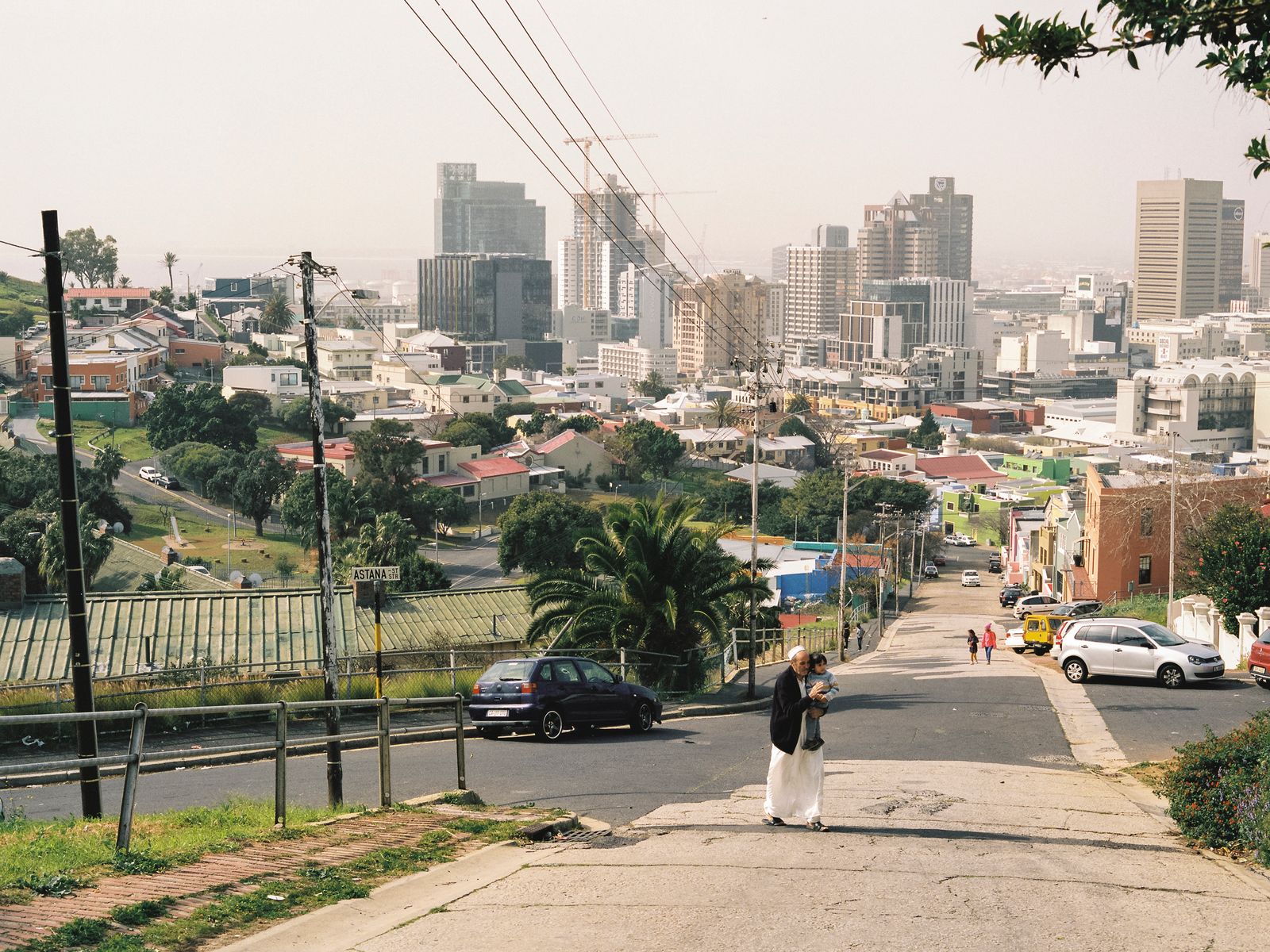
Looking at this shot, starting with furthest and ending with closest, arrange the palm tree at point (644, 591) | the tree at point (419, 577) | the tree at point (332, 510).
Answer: the tree at point (332, 510) < the tree at point (419, 577) < the palm tree at point (644, 591)

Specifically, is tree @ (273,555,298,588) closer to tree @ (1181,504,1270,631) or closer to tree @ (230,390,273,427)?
tree @ (230,390,273,427)

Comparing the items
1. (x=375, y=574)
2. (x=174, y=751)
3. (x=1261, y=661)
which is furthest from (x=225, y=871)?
(x=1261, y=661)

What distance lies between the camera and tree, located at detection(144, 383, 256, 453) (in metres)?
114

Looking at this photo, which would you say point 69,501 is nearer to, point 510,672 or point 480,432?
point 510,672

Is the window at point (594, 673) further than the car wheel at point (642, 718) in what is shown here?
No

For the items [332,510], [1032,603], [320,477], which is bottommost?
[1032,603]

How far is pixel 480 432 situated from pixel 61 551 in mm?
78271

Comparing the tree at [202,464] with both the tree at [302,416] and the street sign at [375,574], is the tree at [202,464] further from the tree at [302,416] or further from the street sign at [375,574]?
the street sign at [375,574]

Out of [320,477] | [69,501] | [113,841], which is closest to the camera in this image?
[113,841]

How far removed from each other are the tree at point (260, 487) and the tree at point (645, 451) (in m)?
47.2

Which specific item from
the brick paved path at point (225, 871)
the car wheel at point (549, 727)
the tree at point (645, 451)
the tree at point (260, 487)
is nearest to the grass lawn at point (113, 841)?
the brick paved path at point (225, 871)

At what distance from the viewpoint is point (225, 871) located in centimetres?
857

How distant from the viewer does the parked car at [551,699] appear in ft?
63.9

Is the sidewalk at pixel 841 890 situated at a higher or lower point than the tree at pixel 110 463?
higher
